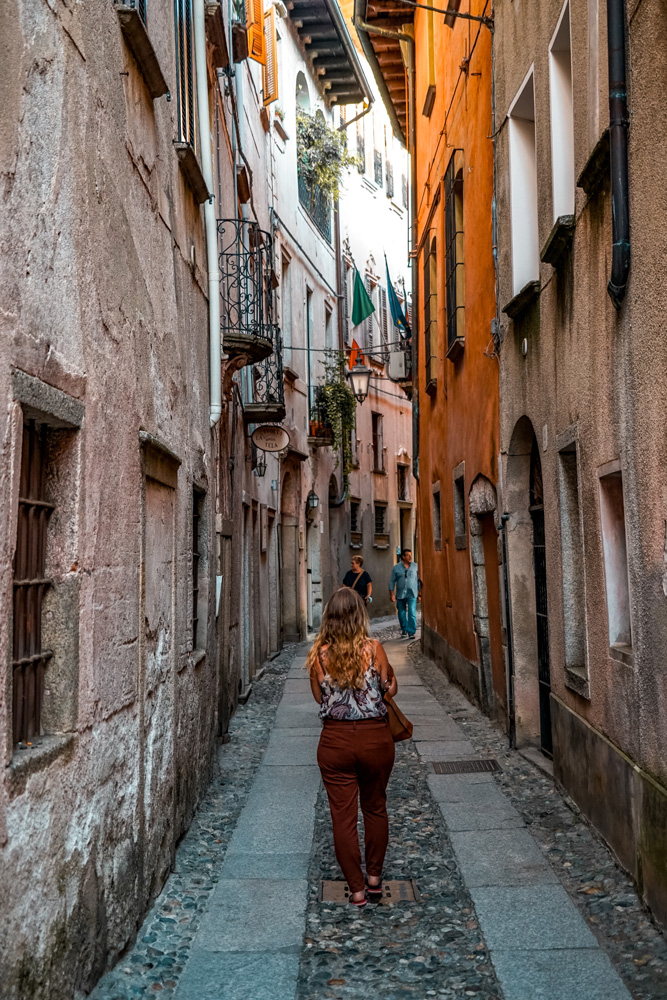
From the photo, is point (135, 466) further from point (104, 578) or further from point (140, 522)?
point (104, 578)

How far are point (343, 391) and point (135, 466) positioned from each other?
1599 centimetres

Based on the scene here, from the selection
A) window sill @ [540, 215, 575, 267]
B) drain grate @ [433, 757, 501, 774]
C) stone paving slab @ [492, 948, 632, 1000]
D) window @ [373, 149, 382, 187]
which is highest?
window @ [373, 149, 382, 187]

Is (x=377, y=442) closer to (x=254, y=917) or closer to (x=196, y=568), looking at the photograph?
(x=196, y=568)

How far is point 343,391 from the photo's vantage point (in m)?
20.8

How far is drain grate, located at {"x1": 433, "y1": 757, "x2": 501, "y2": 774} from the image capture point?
818 centimetres

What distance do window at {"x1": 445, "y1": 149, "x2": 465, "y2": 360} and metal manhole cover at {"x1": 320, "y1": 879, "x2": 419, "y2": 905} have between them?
7.34 metres

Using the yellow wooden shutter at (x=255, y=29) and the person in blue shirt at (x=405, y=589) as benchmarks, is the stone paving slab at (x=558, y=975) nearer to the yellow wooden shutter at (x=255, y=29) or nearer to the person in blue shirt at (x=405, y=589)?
the yellow wooden shutter at (x=255, y=29)

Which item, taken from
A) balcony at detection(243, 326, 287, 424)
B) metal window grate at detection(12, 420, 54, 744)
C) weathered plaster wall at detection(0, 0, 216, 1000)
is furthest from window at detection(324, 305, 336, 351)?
metal window grate at detection(12, 420, 54, 744)

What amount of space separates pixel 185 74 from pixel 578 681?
4.79 meters

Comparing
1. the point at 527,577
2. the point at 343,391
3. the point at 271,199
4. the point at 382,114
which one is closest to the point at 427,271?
the point at 271,199

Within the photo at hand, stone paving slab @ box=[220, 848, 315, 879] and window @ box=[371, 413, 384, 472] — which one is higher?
window @ box=[371, 413, 384, 472]

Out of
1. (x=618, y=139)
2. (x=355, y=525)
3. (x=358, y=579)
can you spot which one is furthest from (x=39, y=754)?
(x=355, y=525)

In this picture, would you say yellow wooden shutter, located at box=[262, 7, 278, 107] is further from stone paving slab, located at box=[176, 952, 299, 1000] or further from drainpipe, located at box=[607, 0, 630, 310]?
stone paving slab, located at box=[176, 952, 299, 1000]

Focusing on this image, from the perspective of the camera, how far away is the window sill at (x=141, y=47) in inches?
192
